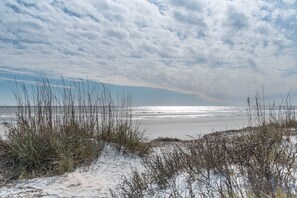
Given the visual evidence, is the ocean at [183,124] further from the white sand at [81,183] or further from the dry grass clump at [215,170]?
the white sand at [81,183]

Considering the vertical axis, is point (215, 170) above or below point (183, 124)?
above

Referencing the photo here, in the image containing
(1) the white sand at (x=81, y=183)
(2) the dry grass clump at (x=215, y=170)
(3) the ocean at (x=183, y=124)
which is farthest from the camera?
(3) the ocean at (x=183, y=124)

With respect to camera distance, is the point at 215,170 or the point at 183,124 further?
the point at 183,124

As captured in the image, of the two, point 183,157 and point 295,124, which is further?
point 295,124

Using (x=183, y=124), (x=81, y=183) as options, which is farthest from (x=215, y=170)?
(x=183, y=124)

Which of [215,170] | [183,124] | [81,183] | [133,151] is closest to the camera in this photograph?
[215,170]

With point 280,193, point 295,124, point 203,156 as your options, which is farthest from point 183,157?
point 295,124

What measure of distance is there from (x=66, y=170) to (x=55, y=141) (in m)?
0.61

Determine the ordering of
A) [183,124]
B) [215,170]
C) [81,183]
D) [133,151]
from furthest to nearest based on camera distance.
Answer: [183,124] → [133,151] → [81,183] → [215,170]

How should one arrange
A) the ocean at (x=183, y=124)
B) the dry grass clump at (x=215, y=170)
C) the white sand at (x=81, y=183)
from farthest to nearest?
1. the ocean at (x=183, y=124)
2. the white sand at (x=81, y=183)
3. the dry grass clump at (x=215, y=170)

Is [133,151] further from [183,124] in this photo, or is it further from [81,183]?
[183,124]

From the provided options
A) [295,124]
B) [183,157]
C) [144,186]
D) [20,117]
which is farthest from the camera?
[295,124]

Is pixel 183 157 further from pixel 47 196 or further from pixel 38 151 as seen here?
pixel 38 151

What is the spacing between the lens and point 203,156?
3975 millimetres
